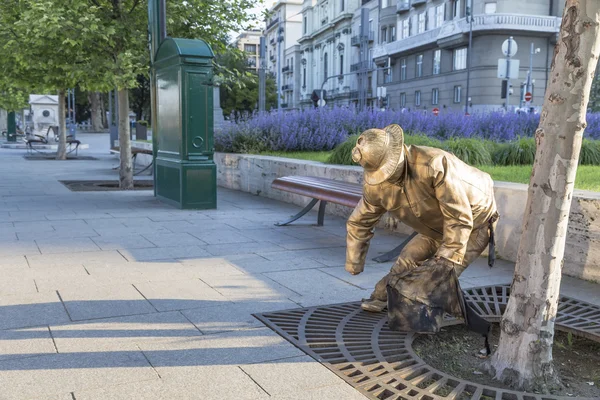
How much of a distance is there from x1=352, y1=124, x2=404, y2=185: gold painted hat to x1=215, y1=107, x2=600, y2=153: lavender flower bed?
9768 mm

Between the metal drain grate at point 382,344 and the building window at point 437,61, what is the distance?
4783 cm

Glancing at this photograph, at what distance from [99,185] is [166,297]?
8.86 metres

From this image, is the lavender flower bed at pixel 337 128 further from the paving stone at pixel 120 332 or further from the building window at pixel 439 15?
the building window at pixel 439 15

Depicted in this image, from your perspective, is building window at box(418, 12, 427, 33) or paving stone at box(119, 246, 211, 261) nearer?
paving stone at box(119, 246, 211, 261)

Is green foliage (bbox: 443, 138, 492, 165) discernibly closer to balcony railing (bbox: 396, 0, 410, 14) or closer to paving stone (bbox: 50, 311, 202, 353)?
paving stone (bbox: 50, 311, 202, 353)

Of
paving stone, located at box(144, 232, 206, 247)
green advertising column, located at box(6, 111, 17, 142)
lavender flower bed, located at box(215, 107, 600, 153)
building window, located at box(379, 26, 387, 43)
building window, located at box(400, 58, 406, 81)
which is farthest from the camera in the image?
building window, located at box(379, 26, 387, 43)

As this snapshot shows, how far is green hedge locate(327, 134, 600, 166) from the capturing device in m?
9.59

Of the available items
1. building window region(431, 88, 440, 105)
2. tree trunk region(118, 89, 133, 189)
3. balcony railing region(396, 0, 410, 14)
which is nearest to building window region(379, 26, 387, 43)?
balcony railing region(396, 0, 410, 14)

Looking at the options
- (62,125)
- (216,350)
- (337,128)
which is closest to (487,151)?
(337,128)

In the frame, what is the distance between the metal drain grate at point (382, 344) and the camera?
9.62 feet

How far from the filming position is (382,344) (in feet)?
11.7

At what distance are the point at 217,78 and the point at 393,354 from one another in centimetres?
914

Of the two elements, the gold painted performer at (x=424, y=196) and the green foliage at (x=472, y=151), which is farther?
the green foliage at (x=472, y=151)

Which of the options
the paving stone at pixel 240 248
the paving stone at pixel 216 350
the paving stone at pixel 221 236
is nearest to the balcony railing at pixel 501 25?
the paving stone at pixel 221 236
